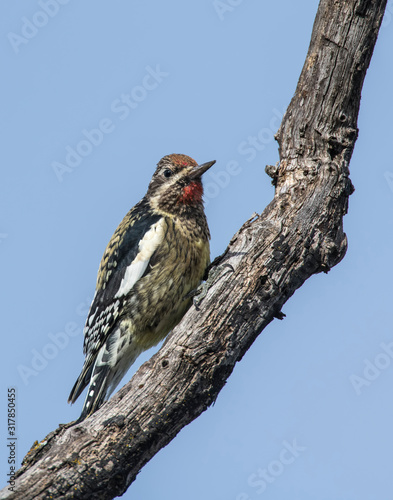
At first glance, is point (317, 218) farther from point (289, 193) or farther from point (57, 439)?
point (57, 439)

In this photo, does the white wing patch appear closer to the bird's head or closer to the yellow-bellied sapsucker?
the yellow-bellied sapsucker

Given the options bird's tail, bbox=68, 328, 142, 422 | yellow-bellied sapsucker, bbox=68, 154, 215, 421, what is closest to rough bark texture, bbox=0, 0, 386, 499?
yellow-bellied sapsucker, bbox=68, 154, 215, 421

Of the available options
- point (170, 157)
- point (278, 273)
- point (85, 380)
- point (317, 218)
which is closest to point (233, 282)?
point (278, 273)

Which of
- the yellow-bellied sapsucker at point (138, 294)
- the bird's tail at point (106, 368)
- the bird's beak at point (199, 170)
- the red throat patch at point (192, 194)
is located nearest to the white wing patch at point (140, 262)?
the yellow-bellied sapsucker at point (138, 294)

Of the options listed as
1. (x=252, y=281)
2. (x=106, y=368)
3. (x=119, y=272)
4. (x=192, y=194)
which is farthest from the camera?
(x=192, y=194)

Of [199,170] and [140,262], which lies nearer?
[140,262]

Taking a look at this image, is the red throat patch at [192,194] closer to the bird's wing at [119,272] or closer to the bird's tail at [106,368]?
the bird's wing at [119,272]

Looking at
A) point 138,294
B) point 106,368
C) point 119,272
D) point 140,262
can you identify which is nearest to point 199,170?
point 140,262

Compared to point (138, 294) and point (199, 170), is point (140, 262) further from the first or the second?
point (199, 170)
